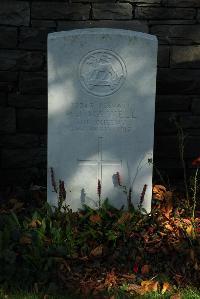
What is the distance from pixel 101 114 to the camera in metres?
3.89

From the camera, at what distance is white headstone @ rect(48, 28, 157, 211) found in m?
3.76

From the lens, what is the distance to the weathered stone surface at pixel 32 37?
4508 mm

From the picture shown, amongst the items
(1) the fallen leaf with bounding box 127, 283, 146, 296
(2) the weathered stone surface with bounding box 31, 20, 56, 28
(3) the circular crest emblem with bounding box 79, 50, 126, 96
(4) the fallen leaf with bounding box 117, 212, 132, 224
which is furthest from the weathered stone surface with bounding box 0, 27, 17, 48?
(1) the fallen leaf with bounding box 127, 283, 146, 296

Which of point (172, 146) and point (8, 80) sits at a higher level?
point (8, 80)

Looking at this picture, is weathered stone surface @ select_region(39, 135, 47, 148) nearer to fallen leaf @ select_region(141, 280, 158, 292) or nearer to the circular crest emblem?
the circular crest emblem

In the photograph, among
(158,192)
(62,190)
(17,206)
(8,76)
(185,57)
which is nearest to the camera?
(62,190)

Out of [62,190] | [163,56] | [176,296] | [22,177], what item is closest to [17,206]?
[62,190]

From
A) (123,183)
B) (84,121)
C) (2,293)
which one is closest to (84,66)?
(84,121)

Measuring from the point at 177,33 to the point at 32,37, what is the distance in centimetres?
121

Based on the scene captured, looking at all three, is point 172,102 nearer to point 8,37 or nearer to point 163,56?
point 163,56

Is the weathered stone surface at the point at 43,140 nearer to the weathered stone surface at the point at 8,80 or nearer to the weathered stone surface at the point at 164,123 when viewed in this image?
the weathered stone surface at the point at 8,80

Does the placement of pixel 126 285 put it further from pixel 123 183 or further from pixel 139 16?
pixel 139 16

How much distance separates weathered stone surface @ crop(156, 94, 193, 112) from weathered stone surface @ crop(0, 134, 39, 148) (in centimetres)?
110

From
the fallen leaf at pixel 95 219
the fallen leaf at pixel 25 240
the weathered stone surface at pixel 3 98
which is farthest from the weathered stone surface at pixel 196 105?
the fallen leaf at pixel 25 240
